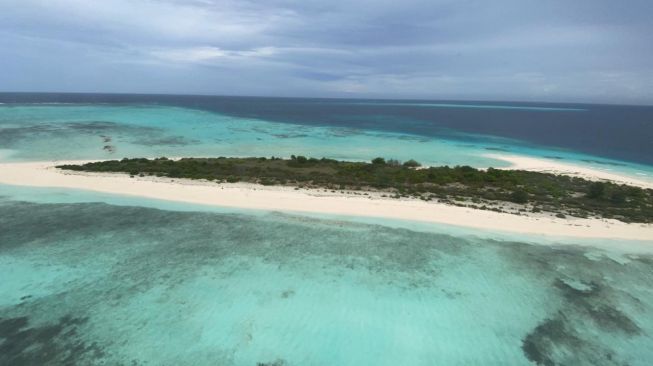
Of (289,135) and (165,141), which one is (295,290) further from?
(289,135)

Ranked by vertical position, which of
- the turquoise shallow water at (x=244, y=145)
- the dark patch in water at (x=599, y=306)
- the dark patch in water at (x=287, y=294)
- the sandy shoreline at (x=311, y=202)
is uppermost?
the turquoise shallow water at (x=244, y=145)

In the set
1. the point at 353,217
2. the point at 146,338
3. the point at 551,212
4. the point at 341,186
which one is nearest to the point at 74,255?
the point at 146,338

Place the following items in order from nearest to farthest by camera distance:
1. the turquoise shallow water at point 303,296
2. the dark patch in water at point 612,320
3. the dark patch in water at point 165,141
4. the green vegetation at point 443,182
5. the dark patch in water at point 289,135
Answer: the turquoise shallow water at point 303,296
the dark patch in water at point 612,320
the green vegetation at point 443,182
the dark patch in water at point 165,141
the dark patch in water at point 289,135

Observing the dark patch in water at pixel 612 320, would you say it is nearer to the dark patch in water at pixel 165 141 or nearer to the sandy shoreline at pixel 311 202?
the sandy shoreline at pixel 311 202

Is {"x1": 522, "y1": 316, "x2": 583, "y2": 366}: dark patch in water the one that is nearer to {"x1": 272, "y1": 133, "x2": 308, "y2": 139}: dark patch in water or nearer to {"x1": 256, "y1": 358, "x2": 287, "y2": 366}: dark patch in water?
{"x1": 256, "y1": 358, "x2": 287, "y2": 366}: dark patch in water

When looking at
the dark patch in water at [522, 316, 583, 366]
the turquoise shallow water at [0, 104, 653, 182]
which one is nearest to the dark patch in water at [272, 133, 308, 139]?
the turquoise shallow water at [0, 104, 653, 182]

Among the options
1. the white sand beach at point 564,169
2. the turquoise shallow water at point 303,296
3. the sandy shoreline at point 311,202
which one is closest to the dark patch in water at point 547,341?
the turquoise shallow water at point 303,296

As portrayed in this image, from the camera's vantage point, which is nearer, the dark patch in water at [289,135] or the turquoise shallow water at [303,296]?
the turquoise shallow water at [303,296]
